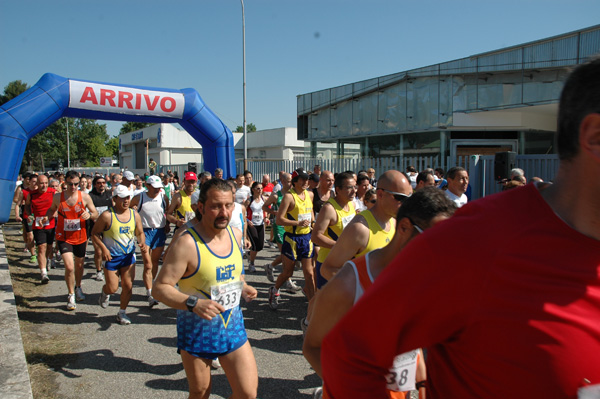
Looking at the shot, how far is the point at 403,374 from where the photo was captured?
7.24 ft

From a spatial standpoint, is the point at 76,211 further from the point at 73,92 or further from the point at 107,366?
the point at 73,92

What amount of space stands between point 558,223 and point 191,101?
13.1 metres

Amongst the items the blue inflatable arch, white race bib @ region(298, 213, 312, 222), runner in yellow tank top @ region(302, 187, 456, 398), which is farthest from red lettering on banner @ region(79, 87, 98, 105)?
runner in yellow tank top @ region(302, 187, 456, 398)

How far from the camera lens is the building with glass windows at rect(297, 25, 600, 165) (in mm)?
20625

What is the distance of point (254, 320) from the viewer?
6.36m

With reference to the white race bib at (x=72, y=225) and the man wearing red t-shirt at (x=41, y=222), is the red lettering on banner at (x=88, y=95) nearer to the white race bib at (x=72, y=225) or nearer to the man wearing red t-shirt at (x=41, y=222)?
the man wearing red t-shirt at (x=41, y=222)

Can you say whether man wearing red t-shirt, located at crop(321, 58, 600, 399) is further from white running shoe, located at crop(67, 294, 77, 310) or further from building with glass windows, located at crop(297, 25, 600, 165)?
building with glass windows, located at crop(297, 25, 600, 165)

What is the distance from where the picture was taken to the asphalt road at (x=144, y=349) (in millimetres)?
4375

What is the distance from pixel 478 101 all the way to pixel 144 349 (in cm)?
1985

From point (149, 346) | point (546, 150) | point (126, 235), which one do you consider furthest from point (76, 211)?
point (546, 150)

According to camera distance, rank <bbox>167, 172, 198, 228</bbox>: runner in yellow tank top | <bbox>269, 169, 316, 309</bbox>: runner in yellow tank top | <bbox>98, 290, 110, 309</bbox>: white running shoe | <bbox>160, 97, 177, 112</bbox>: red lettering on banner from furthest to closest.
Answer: <bbox>160, 97, 177, 112</bbox>: red lettering on banner, <bbox>167, 172, 198, 228</bbox>: runner in yellow tank top, <bbox>269, 169, 316, 309</bbox>: runner in yellow tank top, <bbox>98, 290, 110, 309</bbox>: white running shoe

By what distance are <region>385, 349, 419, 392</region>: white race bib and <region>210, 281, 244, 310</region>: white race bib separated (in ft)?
4.97

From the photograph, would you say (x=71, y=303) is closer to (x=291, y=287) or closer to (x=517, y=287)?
(x=291, y=287)

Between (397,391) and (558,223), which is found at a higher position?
(558,223)
